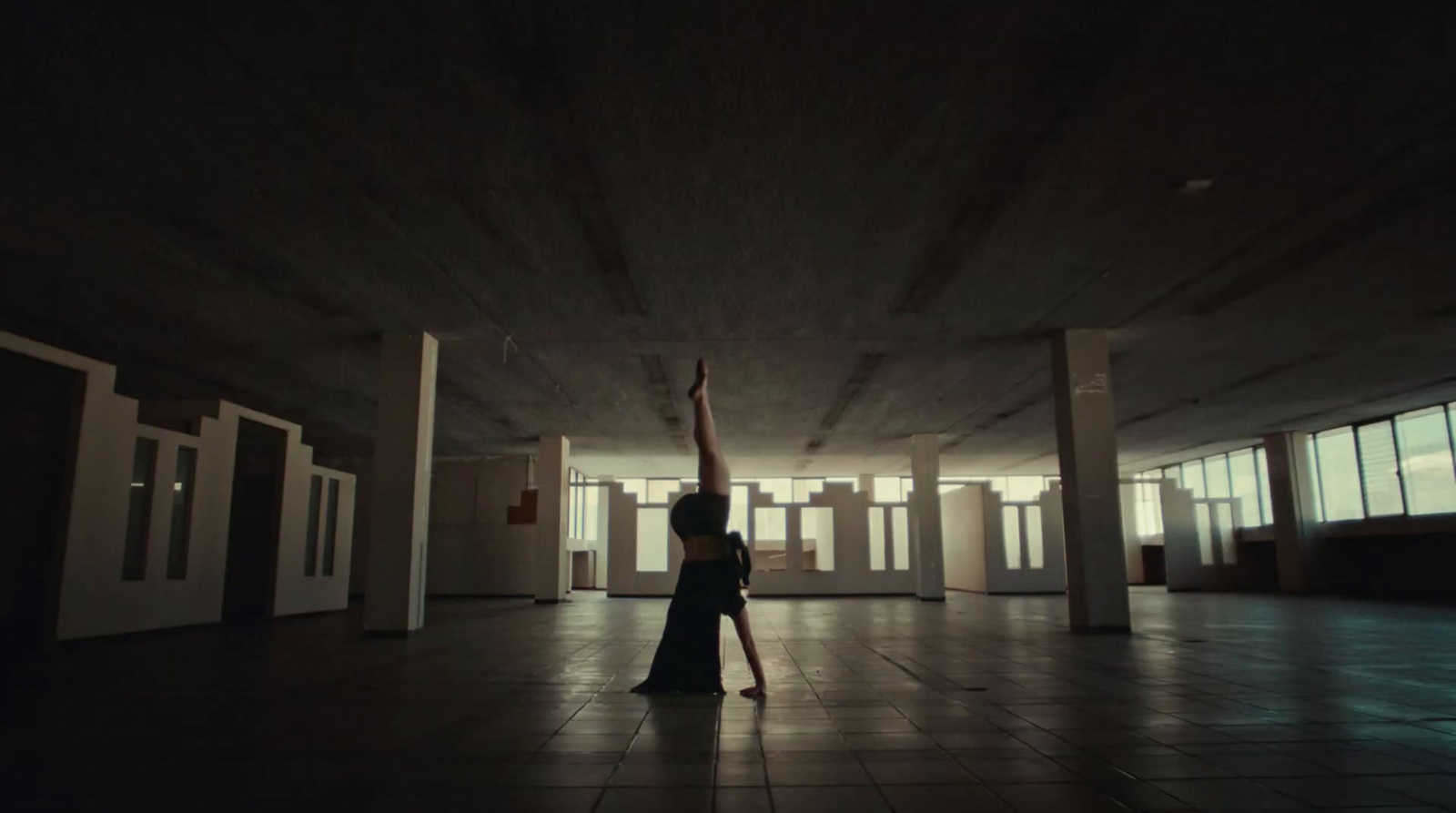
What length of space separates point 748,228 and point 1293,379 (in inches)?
514

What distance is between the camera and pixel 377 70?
5746mm

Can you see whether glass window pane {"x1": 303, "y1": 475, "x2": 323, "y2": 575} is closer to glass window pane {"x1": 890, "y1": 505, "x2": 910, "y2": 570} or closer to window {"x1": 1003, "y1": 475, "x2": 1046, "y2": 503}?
glass window pane {"x1": 890, "y1": 505, "x2": 910, "y2": 570}

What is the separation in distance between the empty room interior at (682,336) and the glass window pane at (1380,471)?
17.6 ft

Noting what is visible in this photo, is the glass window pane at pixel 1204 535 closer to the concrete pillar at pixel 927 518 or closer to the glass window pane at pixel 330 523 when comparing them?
the concrete pillar at pixel 927 518

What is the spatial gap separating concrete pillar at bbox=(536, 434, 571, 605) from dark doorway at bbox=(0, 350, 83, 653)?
37.0 ft

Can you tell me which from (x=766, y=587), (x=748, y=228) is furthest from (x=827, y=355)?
(x=766, y=587)

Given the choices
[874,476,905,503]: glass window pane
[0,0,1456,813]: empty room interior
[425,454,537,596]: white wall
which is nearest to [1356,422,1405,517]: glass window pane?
[0,0,1456,813]: empty room interior

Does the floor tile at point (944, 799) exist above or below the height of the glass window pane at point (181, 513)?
below

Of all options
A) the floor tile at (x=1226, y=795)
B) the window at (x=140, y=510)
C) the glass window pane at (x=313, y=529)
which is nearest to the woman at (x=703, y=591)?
the floor tile at (x=1226, y=795)

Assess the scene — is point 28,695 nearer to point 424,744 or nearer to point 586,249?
point 424,744

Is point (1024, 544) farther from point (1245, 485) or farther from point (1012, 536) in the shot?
point (1245, 485)

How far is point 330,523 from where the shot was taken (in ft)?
57.8

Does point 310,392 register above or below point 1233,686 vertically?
above

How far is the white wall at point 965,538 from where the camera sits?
26.3 m
